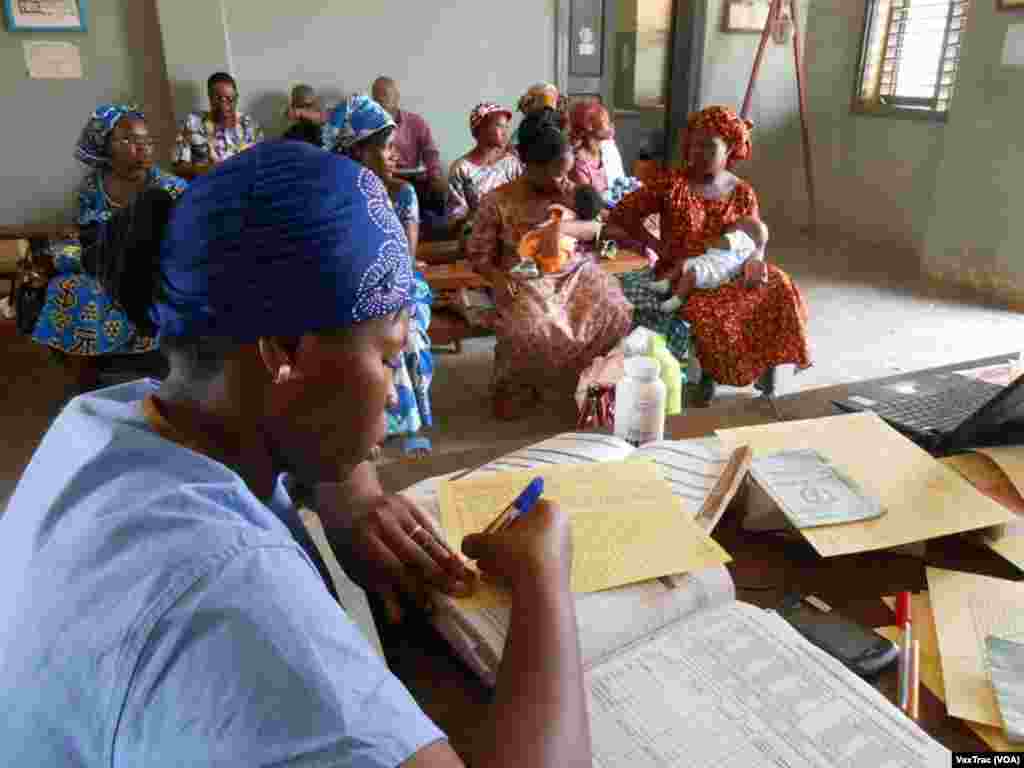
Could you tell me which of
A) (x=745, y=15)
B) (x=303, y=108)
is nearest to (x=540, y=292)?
(x=303, y=108)

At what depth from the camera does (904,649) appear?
0.71 m

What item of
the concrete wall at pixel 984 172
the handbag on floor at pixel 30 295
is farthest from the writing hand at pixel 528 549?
the concrete wall at pixel 984 172

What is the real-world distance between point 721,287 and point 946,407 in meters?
1.72

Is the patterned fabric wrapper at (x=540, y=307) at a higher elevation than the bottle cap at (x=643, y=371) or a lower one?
lower

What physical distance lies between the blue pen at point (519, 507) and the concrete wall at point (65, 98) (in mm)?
4687

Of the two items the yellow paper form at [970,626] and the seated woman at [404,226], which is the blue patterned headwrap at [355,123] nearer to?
the seated woman at [404,226]

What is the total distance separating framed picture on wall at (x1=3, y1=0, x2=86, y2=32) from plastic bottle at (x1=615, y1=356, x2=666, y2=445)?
4.62 metres

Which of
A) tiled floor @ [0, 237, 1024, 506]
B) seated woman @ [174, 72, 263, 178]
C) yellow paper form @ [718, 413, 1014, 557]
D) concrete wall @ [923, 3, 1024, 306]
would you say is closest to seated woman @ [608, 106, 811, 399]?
tiled floor @ [0, 237, 1024, 506]

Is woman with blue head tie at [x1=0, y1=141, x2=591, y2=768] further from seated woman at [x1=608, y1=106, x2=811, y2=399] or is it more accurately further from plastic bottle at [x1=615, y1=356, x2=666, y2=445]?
seated woman at [x1=608, y1=106, x2=811, y2=399]

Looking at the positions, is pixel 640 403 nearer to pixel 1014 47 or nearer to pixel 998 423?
pixel 998 423

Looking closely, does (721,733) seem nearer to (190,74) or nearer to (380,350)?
(380,350)

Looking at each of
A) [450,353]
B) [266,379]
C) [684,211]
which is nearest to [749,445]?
[266,379]

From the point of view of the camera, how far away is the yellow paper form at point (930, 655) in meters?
0.63

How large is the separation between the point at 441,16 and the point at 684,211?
287 cm
